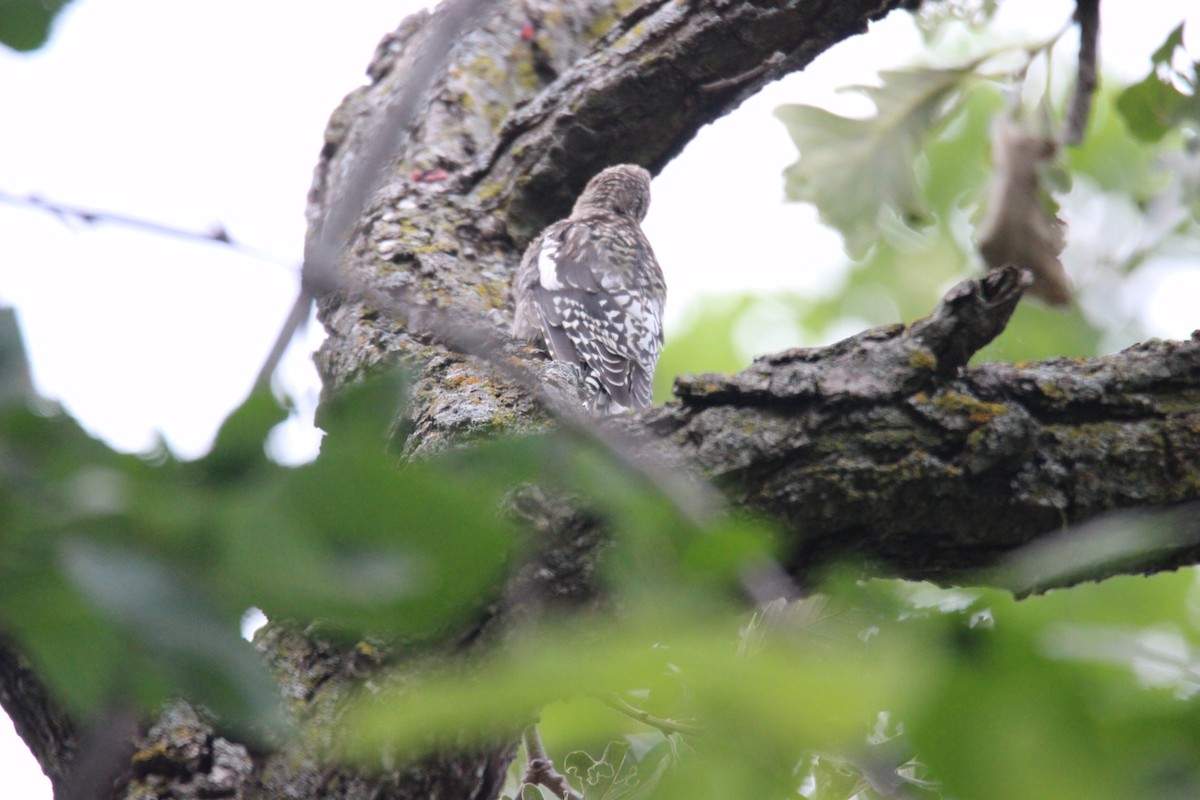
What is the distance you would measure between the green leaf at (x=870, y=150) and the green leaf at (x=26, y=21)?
3299mm

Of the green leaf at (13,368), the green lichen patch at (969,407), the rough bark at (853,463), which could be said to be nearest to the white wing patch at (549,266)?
the rough bark at (853,463)

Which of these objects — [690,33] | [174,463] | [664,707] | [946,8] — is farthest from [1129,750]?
[946,8]

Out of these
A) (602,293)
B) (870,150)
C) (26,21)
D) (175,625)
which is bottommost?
(602,293)

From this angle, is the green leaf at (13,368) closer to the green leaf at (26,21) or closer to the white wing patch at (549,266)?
the green leaf at (26,21)

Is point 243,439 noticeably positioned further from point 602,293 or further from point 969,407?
point 602,293

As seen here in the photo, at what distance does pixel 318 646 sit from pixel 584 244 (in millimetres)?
3349

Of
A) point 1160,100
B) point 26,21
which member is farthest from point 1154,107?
point 26,21

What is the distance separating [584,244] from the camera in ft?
16.9

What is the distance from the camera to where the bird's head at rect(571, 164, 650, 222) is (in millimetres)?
5102

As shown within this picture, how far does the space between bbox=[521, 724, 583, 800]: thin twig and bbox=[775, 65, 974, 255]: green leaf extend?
2.32 metres

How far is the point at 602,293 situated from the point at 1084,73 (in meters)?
2.29

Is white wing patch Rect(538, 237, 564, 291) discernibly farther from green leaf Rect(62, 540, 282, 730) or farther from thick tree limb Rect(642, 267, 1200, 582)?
green leaf Rect(62, 540, 282, 730)

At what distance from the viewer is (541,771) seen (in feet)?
8.79

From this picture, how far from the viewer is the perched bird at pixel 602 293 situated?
460 centimetres
